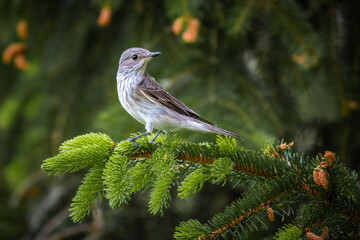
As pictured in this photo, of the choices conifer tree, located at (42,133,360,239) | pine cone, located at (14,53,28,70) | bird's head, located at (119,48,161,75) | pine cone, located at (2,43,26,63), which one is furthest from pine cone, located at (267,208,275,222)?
pine cone, located at (2,43,26,63)

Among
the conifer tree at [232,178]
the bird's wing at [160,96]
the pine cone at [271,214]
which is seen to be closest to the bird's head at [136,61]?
the bird's wing at [160,96]

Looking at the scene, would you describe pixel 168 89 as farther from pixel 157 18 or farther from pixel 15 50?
pixel 15 50

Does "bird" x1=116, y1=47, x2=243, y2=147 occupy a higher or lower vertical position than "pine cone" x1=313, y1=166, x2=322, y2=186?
higher

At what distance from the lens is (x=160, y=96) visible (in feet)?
11.0

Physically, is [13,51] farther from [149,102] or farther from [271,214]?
[271,214]

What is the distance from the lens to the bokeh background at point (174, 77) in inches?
136

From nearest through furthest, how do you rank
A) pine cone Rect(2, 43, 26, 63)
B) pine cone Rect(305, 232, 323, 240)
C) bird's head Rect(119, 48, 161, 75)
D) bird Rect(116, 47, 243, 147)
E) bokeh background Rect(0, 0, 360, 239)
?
pine cone Rect(305, 232, 323, 240), bird Rect(116, 47, 243, 147), bokeh background Rect(0, 0, 360, 239), bird's head Rect(119, 48, 161, 75), pine cone Rect(2, 43, 26, 63)

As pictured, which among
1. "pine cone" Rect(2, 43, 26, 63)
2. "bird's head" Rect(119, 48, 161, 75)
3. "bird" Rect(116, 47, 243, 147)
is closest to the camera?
"bird" Rect(116, 47, 243, 147)

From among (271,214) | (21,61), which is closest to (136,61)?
(21,61)

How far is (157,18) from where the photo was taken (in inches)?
153

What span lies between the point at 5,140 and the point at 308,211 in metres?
4.38

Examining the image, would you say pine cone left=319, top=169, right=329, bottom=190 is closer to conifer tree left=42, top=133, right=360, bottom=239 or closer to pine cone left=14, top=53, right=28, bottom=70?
conifer tree left=42, top=133, right=360, bottom=239

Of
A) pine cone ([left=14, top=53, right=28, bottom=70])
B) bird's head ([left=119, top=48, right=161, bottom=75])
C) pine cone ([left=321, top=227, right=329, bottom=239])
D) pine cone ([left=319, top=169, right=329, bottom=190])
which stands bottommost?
pine cone ([left=321, top=227, right=329, bottom=239])

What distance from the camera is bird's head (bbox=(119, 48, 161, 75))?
11.8 ft
